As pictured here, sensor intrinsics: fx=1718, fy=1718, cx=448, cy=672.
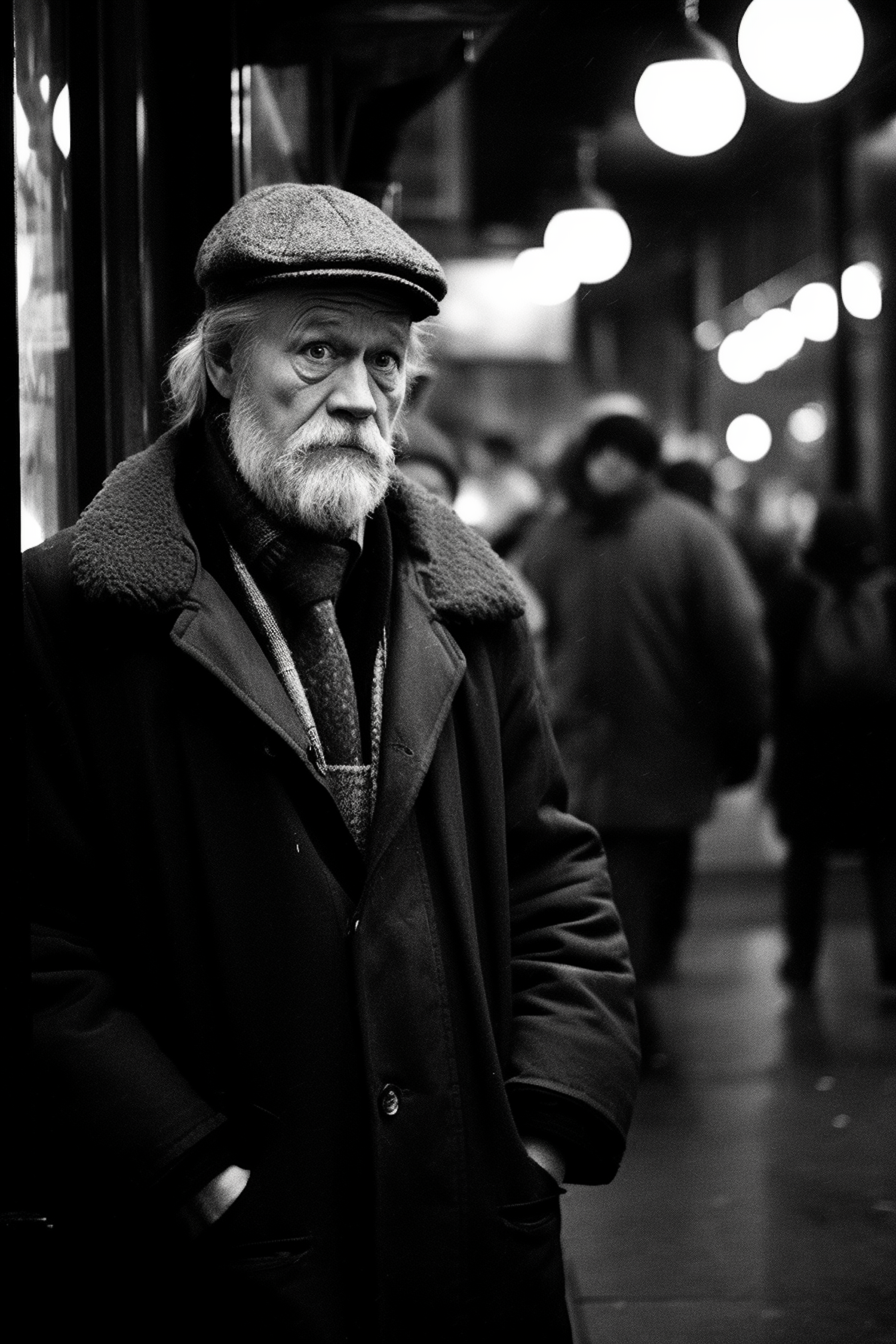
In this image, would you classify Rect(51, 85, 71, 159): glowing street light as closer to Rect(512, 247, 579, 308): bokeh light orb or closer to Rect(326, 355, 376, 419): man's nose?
Rect(326, 355, 376, 419): man's nose

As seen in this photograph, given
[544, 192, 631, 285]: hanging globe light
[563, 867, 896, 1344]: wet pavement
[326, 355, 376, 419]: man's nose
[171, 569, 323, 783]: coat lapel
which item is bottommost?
[563, 867, 896, 1344]: wet pavement

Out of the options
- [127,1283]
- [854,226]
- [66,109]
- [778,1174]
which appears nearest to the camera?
[127,1283]

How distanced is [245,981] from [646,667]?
4.20 meters

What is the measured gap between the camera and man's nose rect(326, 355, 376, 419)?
2.29m

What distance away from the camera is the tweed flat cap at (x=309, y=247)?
86.8 inches

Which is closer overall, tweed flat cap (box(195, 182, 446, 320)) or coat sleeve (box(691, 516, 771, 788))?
tweed flat cap (box(195, 182, 446, 320))

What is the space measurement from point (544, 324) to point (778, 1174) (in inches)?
427

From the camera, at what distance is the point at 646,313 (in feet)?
85.6

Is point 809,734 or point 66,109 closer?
point 66,109

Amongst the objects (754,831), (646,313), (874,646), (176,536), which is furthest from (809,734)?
(646,313)

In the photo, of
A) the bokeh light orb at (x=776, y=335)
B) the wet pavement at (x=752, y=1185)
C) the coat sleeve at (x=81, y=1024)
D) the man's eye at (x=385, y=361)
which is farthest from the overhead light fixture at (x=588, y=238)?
the coat sleeve at (x=81, y=1024)

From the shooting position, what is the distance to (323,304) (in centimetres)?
228

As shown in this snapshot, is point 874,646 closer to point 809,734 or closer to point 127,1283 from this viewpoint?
point 809,734

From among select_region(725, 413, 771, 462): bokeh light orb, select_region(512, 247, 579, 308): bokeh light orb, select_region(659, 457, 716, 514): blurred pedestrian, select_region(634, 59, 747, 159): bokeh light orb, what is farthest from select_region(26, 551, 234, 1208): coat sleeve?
select_region(725, 413, 771, 462): bokeh light orb
